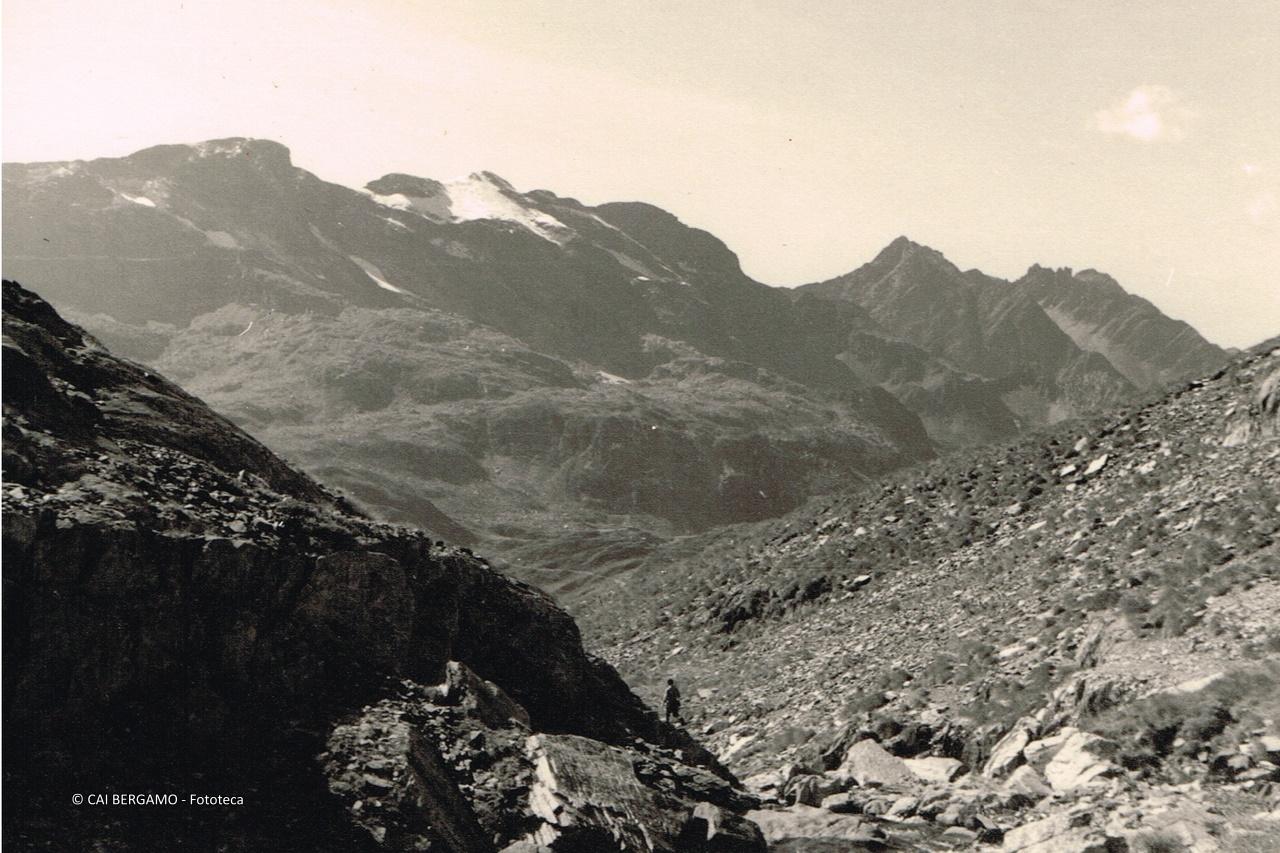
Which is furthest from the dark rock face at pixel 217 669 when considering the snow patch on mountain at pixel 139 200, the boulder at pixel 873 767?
the snow patch on mountain at pixel 139 200

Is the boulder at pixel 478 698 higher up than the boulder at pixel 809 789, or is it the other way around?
the boulder at pixel 478 698

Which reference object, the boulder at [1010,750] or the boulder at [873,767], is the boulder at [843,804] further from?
the boulder at [1010,750]

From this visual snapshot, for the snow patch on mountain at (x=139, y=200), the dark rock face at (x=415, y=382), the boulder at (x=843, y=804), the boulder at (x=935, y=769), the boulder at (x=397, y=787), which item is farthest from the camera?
the snow patch on mountain at (x=139, y=200)

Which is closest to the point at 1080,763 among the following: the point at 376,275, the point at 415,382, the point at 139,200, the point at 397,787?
the point at 397,787

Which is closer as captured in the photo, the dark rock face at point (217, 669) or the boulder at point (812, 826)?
the dark rock face at point (217, 669)

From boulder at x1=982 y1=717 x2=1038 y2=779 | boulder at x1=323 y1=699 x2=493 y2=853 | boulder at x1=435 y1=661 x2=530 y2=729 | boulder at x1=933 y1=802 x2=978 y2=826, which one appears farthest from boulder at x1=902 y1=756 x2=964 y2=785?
boulder at x1=323 y1=699 x2=493 y2=853

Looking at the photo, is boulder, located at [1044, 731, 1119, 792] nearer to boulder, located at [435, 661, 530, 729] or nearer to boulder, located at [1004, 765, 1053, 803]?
boulder, located at [1004, 765, 1053, 803]

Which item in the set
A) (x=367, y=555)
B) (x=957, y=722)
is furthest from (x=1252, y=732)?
(x=367, y=555)
